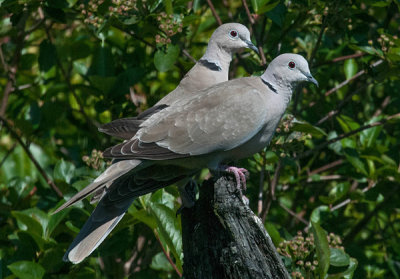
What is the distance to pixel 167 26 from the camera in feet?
12.5

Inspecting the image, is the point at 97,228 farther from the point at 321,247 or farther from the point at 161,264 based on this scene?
the point at 321,247

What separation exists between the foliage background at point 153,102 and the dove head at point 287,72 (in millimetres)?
278

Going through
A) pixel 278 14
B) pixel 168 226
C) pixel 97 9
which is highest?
pixel 97 9

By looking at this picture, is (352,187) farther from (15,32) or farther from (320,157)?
(15,32)

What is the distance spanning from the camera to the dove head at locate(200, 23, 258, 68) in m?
4.27

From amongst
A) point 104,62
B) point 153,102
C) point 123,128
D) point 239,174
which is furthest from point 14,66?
point 239,174

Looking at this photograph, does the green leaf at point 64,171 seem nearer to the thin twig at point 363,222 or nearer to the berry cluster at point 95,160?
the berry cluster at point 95,160

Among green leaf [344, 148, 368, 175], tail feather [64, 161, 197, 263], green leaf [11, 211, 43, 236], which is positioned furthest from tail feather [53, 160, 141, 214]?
green leaf [344, 148, 368, 175]

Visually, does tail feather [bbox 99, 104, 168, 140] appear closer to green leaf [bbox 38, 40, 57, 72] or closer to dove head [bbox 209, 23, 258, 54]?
dove head [bbox 209, 23, 258, 54]

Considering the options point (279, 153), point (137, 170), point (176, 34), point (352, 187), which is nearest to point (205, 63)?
point (176, 34)

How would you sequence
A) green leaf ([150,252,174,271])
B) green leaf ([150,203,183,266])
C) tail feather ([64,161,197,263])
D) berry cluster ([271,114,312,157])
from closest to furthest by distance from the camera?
green leaf ([150,203,183,266]) → tail feather ([64,161,197,263]) → berry cluster ([271,114,312,157]) → green leaf ([150,252,174,271])

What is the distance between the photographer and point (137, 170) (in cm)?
336

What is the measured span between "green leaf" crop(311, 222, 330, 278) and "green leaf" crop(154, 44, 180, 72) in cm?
145

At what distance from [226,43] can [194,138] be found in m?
1.26
